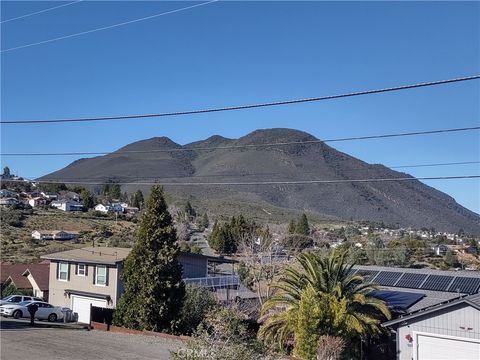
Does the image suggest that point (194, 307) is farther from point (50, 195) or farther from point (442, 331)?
point (50, 195)

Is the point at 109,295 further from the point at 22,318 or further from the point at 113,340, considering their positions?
the point at 113,340

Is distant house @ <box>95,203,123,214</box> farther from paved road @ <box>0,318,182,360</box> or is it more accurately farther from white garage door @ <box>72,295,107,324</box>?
paved road @ <box>0,318,182,360</box>

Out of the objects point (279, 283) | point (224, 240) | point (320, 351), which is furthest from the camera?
point (224, 240)

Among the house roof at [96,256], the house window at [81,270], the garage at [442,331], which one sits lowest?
the garage at [442,331]

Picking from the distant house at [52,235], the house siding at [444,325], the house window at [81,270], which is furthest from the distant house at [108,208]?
the house siding at [444,325]

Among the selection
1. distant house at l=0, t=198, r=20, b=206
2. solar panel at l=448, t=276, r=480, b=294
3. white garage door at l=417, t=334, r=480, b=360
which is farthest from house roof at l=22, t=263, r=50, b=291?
distant house at l=0, t=198, r=20, b=206

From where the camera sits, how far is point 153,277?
2942 cm

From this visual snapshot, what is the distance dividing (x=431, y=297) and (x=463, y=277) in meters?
2.91

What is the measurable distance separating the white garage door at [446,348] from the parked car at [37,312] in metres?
22.9

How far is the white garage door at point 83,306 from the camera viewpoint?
4016 centimetres

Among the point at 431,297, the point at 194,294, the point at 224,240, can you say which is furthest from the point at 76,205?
the point at 431,297

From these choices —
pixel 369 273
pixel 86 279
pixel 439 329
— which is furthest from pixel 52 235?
pixel 439 329

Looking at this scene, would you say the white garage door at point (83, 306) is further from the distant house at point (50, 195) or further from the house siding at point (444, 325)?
the distant house at point (50, 195)

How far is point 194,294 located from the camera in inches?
1286
